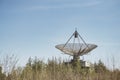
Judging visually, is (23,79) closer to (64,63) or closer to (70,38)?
(64,63)

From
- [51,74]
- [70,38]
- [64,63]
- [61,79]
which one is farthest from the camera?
[70,38]

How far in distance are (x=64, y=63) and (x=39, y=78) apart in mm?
2419

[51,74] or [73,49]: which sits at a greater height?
[73,49]

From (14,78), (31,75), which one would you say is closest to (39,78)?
(31,75)

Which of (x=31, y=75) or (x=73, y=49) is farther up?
(x=73, y=49)

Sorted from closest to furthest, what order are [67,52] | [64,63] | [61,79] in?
[61,79]
[64,63]
[67,52]

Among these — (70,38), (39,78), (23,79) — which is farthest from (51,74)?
(70,38)

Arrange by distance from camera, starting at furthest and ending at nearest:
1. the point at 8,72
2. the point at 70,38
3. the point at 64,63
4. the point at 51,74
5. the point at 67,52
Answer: the point at 70,38, the point at 67,52, the point at 64,63, the point at 51,74, the point at 8,72

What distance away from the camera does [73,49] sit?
20.2m

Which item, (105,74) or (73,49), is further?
(73,49)

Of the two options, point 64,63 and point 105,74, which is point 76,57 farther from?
point 105,74

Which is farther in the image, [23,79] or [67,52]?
[67,52]

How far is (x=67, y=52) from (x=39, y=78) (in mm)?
9805

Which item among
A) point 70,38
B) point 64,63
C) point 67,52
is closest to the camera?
point 64,63
